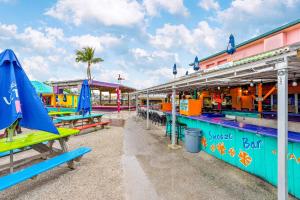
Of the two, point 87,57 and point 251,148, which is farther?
point 87,57

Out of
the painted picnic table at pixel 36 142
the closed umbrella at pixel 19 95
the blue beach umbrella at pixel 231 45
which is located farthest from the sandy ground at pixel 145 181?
the blue beach umbrella at pixel 231 45

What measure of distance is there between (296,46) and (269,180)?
3140mm

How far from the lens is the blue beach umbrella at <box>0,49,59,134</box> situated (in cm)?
333

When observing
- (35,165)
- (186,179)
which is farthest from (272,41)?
(35,165)

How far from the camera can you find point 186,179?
13.1ft

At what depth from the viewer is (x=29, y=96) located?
12.1 feet

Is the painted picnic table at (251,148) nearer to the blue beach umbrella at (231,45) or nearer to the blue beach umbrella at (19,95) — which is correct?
the blue beach umbrella at (19,95)

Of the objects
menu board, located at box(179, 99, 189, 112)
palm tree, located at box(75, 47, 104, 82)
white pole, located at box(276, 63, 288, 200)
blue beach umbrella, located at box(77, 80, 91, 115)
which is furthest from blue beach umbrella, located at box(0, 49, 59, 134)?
palm tree, located at box(75, 47, 104, 82)

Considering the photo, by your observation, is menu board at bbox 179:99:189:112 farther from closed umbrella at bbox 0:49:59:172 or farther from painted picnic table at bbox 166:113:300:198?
closed umbrella at bbox 0:49:59:172

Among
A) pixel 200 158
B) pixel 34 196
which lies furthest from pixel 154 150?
pixel 34 196

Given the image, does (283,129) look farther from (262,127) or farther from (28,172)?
(28,172)

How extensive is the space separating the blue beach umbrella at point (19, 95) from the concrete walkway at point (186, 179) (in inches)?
94.0

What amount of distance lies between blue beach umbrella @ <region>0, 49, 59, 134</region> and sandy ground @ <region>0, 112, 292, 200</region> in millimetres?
1335

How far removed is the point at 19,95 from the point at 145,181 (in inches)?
138
